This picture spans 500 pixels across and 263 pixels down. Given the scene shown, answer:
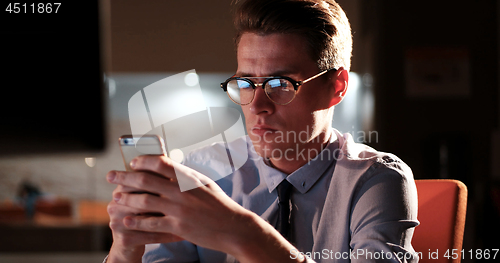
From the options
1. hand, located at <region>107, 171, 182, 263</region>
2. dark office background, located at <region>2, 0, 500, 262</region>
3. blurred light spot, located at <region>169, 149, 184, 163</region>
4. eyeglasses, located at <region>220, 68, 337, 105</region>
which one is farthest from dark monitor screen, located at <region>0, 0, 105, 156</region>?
hand, located at <region>107, 171, 182, 263</region>

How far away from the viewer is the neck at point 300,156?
3.32 ft

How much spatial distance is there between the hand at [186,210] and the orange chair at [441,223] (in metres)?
0.48

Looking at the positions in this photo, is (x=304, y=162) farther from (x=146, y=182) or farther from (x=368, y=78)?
(x=368, y=78)

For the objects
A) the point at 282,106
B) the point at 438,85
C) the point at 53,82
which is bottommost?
the point at 282,106

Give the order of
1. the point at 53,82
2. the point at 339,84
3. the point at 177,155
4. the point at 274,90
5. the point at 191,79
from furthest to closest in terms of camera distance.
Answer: the point at 53,82
the point at 191,79
the point at 177,155
the point at 339,84
the point at 274,90

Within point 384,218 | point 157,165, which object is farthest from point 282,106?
point 157,165

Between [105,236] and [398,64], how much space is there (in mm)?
2125

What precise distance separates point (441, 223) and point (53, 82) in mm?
2554

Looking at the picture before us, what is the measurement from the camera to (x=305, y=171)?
0.97 metres

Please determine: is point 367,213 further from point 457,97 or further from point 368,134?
point 457,97

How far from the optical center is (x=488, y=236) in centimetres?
218

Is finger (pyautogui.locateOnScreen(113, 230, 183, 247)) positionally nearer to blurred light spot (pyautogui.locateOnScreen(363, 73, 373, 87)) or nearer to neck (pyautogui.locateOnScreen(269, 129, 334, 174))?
neck (pyautogui.locateOnScreen(269, 129, 334, 174))

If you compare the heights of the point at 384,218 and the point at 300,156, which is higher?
the point at 300,156

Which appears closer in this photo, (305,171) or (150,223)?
(150,223)
